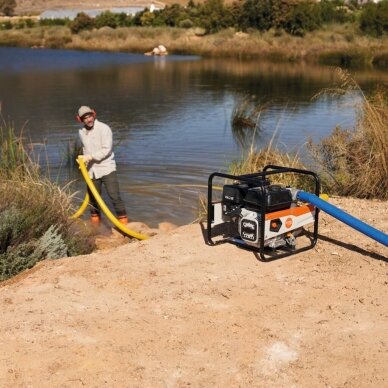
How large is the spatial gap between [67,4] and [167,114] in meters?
100

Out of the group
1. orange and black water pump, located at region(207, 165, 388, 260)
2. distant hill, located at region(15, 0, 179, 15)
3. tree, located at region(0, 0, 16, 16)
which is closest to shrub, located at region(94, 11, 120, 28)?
distant hill, located at region(15, 0, 179, 15)

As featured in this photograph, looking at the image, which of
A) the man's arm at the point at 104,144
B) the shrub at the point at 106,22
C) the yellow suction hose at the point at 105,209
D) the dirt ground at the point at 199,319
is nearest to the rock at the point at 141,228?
the yellow suction hose at the point at 105,209

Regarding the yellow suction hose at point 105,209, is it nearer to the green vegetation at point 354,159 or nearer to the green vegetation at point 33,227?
the green vegetation at point 33,227

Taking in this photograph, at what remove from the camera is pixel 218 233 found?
627cm

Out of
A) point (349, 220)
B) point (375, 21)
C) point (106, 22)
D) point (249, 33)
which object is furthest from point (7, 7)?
point (349, 220)

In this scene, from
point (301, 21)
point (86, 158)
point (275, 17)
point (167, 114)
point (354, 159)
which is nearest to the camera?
point (86, 158)

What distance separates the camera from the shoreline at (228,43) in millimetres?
37156

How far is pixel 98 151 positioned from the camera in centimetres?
763

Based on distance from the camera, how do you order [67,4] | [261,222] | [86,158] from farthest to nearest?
[67,4] → [86,158] → [261,222]

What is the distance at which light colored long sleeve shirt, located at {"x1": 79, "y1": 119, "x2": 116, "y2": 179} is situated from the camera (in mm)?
7590

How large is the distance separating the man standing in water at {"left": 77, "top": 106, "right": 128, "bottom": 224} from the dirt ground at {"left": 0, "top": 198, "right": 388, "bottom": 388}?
2090mm

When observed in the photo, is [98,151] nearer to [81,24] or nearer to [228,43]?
[228,43]

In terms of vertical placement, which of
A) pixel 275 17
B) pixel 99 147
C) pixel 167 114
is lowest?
pixel 167 114

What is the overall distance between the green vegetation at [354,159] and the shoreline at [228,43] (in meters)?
23.8
